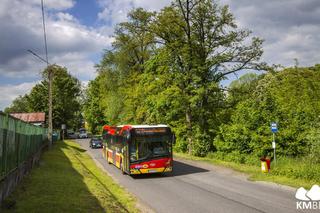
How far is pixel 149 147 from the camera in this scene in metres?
18.7

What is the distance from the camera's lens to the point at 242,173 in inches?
758

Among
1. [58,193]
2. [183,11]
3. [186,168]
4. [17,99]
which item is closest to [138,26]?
[183,11]

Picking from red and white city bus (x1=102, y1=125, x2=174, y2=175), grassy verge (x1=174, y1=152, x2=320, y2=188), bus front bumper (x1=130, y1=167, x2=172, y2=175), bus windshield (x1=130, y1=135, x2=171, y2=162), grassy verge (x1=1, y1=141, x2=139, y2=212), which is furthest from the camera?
bus windshield (x1=130, y1=135, x2=171, y2=162)

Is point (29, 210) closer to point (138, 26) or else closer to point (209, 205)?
point (209, 205)

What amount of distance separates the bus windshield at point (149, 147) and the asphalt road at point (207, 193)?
1207 millimetres

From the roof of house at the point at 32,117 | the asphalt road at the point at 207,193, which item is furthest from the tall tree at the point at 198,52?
the roof of house at the point at 32,117

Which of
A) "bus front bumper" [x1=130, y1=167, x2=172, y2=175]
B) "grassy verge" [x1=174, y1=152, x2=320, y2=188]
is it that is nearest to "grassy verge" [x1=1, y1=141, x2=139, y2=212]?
"bus front bumper" [x1=130, y1=167, x2=172, y2=175]

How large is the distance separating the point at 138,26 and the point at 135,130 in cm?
1734

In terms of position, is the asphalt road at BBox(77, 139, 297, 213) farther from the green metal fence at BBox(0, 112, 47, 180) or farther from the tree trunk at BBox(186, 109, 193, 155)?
the tree trunk at BBox(186, 109, 193, 155)

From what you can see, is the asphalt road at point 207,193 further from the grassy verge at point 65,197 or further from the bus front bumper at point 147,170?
the grassy verge at point 65,197

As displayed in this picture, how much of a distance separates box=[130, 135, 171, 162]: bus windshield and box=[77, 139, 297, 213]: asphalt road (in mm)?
1207

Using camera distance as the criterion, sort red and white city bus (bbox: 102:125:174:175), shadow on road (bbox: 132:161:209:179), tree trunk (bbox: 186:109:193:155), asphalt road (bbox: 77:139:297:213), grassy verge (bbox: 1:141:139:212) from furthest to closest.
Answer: tree trunk (bbox: 186:109:193:155), shadow on road (bbox: 132:161:209:179), red and white city bus (bbox: 102:125:174:175), asphalt road (bbox: 77:139:297:213), grassy verge (bbox: 1:141:139:212)

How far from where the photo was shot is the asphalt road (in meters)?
10.9

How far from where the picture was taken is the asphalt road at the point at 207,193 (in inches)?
429
